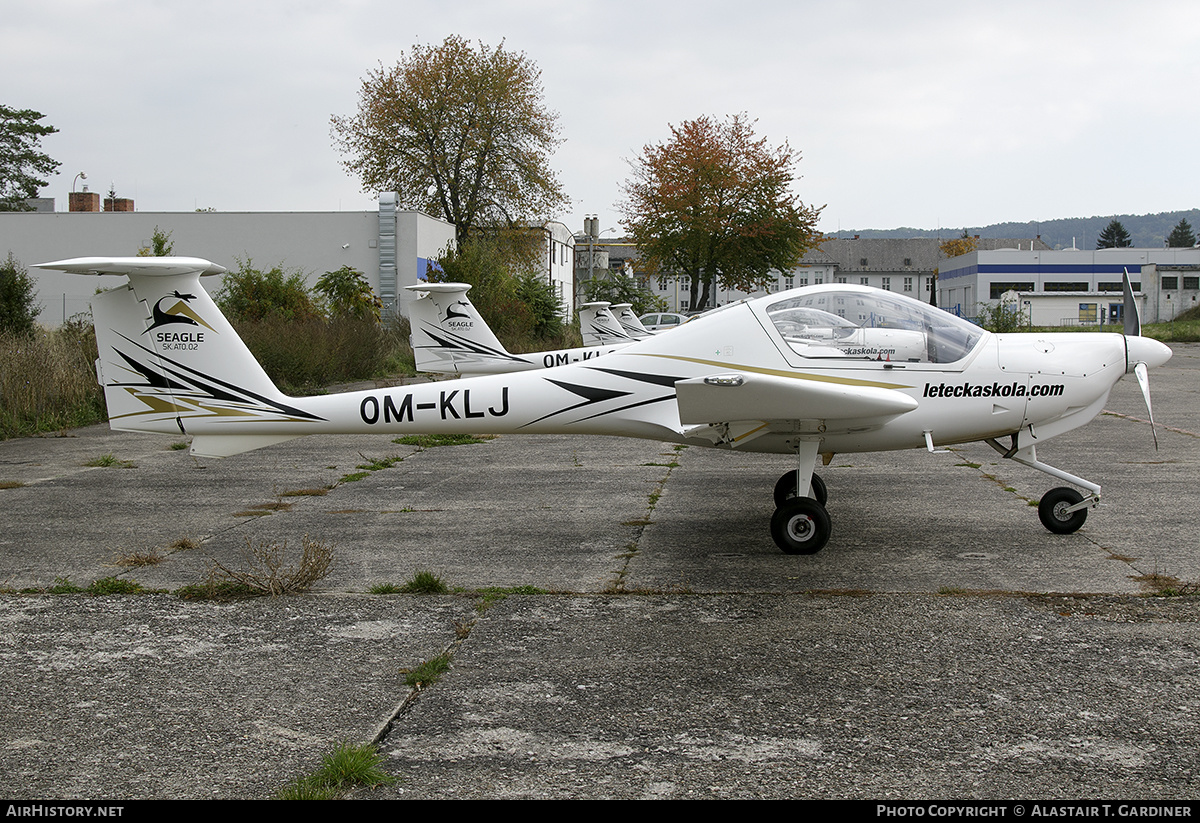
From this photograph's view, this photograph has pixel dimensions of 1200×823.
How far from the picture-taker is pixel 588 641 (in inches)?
199

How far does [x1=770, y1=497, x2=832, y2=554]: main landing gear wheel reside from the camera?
6773 mm

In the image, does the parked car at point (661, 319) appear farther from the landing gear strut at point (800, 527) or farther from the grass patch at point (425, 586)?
the grass patch at point (425, 586)

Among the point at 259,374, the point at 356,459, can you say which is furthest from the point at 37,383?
the point at 259,374

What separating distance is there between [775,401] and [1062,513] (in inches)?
99.8

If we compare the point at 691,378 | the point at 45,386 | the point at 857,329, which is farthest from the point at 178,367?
the point at 45,386

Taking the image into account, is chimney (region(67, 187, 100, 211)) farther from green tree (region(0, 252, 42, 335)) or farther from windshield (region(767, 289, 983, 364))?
windshield (region(767, 289, 983, 364))

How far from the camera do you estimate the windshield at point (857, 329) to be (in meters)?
7.13

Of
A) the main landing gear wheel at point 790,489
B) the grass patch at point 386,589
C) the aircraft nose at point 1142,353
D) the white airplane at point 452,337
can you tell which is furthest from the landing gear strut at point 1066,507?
the white airplane at point 452,337

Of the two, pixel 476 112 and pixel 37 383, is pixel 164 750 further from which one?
pixel 476 112

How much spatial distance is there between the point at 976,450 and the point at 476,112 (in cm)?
4182

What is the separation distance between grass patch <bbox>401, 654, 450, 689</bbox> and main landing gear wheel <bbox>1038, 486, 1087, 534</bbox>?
481 centimetres

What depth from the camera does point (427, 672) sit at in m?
4.57
